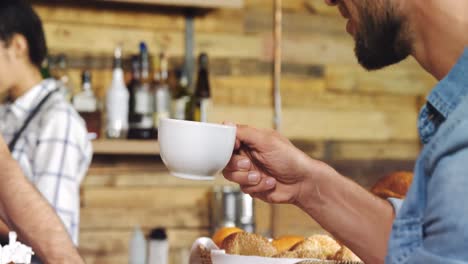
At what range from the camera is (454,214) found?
0.55m

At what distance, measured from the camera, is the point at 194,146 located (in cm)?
85

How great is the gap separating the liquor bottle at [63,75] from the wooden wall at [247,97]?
0.11 ft

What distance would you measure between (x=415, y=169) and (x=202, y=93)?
2029mm

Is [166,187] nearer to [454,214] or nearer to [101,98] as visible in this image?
[101,98]

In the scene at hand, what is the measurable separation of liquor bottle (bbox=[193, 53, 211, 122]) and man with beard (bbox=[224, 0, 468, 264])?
4.61 feet

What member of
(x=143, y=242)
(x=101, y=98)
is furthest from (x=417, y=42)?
(x=101, y=98)

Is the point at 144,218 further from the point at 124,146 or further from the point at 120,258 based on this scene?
the point at 124,146

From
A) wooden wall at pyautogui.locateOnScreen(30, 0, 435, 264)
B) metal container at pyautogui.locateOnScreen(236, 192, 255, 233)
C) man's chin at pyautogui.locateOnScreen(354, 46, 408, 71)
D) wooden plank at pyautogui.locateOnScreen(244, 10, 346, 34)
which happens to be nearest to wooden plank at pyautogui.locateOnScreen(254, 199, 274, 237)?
wooden wall at pyautogui.locateOnScreen(30, 0, 435, 264)

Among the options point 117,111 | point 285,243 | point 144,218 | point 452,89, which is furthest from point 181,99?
point 452,89

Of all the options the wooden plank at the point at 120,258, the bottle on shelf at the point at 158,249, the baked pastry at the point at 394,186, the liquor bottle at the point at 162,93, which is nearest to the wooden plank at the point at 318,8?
the liquor bottle at the point at 162,93

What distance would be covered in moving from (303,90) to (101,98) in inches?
32.1

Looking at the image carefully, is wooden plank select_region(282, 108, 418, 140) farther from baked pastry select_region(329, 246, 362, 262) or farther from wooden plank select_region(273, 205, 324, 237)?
baked pastry select_region(329, 246, 362, 262)

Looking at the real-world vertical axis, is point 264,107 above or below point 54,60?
below

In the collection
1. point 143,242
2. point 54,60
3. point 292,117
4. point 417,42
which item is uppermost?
point 417,42
